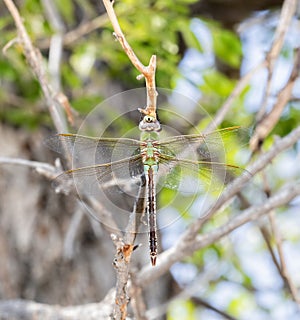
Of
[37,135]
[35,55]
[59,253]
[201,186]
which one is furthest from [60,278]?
[201,186]

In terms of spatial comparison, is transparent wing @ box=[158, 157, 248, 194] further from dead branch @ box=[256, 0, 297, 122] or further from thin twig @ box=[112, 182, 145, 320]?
dead branch @ box=[256, 0, 297, 122]

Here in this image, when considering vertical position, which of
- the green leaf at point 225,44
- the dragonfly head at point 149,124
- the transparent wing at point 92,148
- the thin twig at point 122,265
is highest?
the green leaf at point 225,44

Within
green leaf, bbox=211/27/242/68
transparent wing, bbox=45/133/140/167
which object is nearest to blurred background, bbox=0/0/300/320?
green leaf, bbox=211/27/242/68

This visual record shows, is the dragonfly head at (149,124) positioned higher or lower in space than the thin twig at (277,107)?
lower

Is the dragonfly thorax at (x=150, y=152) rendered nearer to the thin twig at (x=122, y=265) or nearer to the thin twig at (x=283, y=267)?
the thin twig at (x=122, y=265)

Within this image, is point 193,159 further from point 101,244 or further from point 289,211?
point 289,211

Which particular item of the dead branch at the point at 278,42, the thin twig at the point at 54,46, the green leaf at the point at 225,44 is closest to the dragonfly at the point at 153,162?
the dead branch at the point at 278,42

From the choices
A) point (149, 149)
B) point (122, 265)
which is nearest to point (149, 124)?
point (149, 149)
